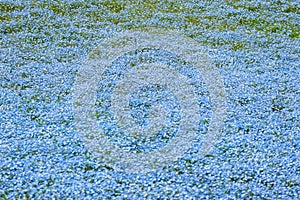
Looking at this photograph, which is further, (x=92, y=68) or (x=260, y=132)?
(x=92, y=68)

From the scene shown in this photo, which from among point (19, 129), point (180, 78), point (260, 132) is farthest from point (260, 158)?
point (19, 129)

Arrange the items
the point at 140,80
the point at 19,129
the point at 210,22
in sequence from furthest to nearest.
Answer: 1. the point at 210,22
2. the point at 140,80
3. the point at 19,129

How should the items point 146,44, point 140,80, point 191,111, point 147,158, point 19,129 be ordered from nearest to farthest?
point 147,158
point 19,129
point 191,111
point 140,80
point 146,44

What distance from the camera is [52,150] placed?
1.93 metres

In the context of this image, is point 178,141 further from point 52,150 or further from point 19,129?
point 19,129

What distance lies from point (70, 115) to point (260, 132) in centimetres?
89

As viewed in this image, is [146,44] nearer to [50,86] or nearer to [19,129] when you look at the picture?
[50,86]

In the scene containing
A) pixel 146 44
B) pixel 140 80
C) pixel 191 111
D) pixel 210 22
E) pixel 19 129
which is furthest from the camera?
pixel 210 22

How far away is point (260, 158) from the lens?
Answer: 1.94 metres

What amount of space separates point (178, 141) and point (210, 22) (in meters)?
1.03

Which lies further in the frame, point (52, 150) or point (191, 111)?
point (191, 111)

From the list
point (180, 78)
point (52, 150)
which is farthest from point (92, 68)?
point (52, 150)

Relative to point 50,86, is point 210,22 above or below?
above

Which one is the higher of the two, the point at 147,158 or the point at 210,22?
the point at 210,22
